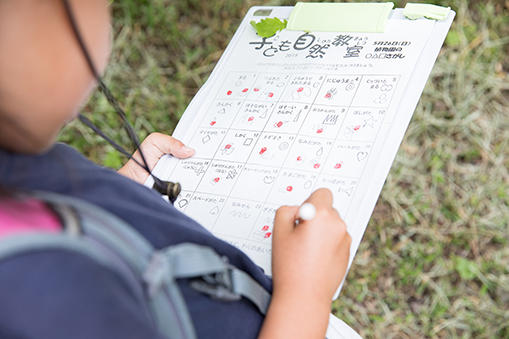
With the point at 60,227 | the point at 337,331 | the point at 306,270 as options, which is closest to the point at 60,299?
the point at 60,227

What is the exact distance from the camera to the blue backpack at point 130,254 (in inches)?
13.2

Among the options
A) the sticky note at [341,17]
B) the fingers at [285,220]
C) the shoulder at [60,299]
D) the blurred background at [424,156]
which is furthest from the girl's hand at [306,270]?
the blurred background at [424,156]

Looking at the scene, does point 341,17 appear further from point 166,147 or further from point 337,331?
point 337,331

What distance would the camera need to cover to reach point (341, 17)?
81 cm

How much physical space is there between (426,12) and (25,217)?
665 millimetres

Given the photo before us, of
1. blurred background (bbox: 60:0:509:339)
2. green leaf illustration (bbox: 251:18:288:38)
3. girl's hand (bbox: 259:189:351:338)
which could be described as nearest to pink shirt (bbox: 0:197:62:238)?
girl's hand (bbox: 259:189:351:338)

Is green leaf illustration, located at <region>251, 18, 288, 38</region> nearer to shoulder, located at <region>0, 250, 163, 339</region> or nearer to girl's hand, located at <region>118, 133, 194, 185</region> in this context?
girl's hand, located at <region>118, 133, 194, 185</region>

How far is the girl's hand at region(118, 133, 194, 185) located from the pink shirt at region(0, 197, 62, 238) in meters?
0.42

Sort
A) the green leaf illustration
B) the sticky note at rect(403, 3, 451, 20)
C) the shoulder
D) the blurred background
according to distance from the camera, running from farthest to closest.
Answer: the blurred background < the green leaf illustration < the sticky note at rect(403, 3, 451, 20) < the shoulder

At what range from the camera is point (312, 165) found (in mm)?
684

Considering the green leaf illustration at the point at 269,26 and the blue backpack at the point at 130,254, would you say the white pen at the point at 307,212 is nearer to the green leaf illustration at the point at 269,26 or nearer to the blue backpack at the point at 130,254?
the blue backpack at the point at 130,254

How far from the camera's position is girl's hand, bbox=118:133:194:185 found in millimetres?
782

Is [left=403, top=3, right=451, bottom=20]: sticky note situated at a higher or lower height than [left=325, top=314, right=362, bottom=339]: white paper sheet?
higher

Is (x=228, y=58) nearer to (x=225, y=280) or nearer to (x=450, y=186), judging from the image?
(x=225, y=280)
